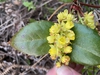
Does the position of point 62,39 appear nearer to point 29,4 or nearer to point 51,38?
point 51,38

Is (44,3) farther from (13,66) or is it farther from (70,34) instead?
(70,34)

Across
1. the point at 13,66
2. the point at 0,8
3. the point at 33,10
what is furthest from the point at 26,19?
the point at 13,66

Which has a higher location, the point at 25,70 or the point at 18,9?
the point at 18,9

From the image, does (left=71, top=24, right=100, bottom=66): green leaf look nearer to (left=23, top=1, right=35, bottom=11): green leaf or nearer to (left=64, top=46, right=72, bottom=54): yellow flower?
(left=64, top=46, right=72, bottom=54): yellow flower

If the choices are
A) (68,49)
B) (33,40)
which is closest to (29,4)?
(33,40)

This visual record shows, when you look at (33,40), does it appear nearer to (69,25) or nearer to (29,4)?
(69,25)

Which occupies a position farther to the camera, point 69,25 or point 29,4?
point 29,4

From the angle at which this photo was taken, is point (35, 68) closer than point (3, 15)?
Yes

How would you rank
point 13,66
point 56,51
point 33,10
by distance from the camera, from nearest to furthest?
point 56,51 < point 13,66 < point 33,10
